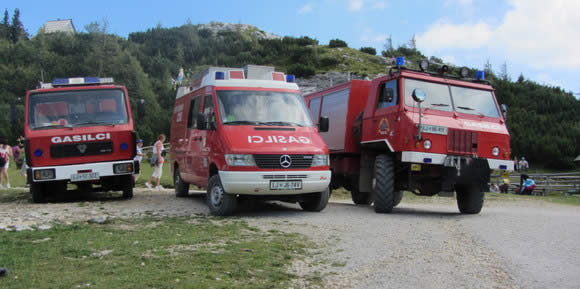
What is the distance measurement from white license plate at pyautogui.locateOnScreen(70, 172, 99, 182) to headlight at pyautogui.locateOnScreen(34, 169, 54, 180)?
0.41 meters

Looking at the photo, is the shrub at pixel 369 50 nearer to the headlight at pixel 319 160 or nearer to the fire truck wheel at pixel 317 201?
the fire truck wheel at pixel 317 201

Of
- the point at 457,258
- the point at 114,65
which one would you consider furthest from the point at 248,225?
the point at 114,65

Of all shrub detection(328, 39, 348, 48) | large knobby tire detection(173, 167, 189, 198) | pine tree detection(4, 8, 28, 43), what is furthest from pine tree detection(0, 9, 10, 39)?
large knobby tire detection(173, 167, 189, 198)

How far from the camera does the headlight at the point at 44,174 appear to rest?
446 inches

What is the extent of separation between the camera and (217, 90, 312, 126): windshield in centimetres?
998

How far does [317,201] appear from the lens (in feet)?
34.4

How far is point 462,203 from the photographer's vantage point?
37.5 ft

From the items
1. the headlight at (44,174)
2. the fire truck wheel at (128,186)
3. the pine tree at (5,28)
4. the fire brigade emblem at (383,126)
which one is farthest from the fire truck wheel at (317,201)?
the pine tree at (5,28)

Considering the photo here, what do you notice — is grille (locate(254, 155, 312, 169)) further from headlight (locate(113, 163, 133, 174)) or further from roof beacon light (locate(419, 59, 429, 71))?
headlight (locate(113, 163, 133, 174))

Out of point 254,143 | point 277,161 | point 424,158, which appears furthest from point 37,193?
point 424,158

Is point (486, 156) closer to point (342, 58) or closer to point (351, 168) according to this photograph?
point (351, 168)

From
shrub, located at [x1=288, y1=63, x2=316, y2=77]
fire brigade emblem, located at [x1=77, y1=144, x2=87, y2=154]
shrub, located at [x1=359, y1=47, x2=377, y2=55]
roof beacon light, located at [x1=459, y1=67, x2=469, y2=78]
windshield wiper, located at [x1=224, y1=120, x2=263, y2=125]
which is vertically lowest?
fire brigade emblem, located at [x1=77, y1=144, x2=87, y2=154]

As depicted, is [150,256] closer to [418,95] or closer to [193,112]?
[193,112]

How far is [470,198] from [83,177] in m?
8.17
